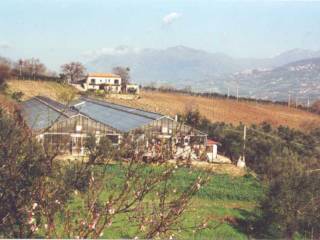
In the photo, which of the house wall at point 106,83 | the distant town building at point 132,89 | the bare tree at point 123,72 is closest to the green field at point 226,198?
the house wall at point 106,83

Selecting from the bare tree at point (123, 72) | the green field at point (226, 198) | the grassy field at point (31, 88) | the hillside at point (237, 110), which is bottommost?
the green field at point (226, 198)

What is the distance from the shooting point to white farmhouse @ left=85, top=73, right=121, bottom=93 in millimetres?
53525

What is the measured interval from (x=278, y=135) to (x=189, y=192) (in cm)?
2935

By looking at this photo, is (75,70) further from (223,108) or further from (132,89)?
(223,108)

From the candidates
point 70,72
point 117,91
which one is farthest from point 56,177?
point 70,72

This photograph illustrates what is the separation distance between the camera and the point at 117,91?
50656 millimetres

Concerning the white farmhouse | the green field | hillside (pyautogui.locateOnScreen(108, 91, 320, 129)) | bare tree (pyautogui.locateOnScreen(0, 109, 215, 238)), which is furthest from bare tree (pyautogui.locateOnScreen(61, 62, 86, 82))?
bare tree (pyautogui.locateOnScreen(0, 109, 215, 238))

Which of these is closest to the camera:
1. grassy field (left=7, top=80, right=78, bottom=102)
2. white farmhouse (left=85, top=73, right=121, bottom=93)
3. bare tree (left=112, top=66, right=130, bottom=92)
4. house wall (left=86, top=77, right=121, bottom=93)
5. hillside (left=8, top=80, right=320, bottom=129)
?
hillside (left=8, top=80, right=320, bottom=129)

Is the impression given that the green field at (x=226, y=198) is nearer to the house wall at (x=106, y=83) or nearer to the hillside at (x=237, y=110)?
the hillside at (x=237, y=110)

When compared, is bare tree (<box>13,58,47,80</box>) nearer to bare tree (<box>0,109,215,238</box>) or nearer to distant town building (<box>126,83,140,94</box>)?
distant town building (<box>126,83,140,94</box>)

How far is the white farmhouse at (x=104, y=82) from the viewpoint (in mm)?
53525

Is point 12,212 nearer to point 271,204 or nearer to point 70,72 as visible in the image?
point 271,204

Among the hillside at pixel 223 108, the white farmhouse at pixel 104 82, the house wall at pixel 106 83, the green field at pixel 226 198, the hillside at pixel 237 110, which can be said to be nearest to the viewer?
the green field at pixel 226 198

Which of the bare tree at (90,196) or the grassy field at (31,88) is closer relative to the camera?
the bare tree at (90,196)
